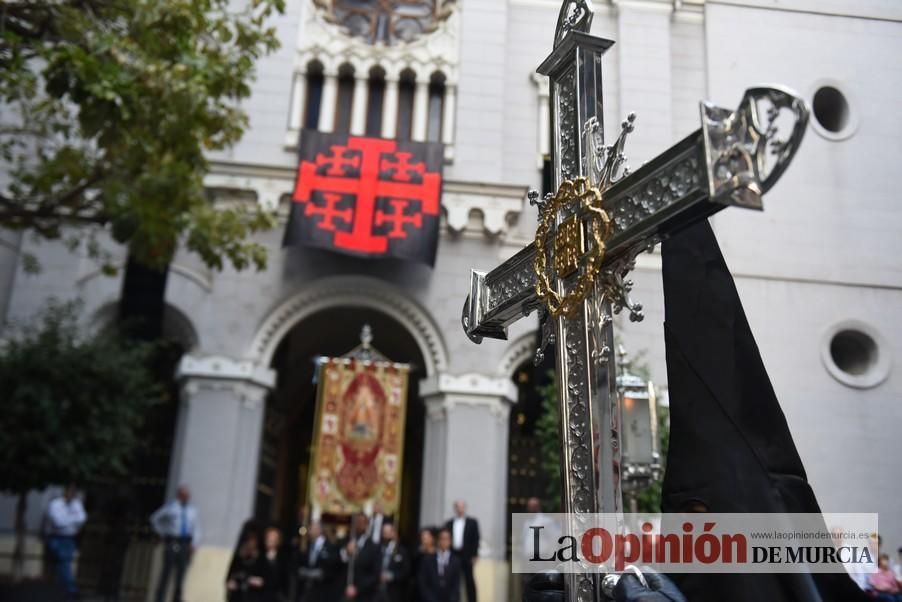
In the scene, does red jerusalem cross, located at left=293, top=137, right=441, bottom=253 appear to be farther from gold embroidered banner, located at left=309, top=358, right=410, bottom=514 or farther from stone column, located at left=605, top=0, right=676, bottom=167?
stone column, located at left=605, top=0, right=676, bottom=167

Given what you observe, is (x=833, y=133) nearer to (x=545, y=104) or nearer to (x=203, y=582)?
(x=545, y=104)

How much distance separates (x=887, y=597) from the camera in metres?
6.80

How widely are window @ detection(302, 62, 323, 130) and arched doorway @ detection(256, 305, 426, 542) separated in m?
3.52

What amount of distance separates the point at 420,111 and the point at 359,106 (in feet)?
3.72

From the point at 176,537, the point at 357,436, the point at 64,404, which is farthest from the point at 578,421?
the point at 357,436

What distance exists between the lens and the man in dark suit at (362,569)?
432 inches

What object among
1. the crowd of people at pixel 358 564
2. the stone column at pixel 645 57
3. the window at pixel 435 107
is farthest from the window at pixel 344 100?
the crowd of people at pixel 358 564

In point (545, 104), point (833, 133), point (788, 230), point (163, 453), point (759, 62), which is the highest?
point (545, 104)

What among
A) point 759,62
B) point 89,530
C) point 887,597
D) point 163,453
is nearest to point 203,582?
point 89,530

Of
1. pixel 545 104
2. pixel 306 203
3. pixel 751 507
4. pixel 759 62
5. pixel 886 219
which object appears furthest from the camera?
pixel 545 104

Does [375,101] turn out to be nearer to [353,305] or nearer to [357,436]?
[353,305]

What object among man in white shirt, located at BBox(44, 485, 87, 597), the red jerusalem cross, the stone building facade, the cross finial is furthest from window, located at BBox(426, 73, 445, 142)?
the cross finial

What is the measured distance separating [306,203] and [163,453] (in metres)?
5.93

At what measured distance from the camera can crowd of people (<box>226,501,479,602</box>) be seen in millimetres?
9992
